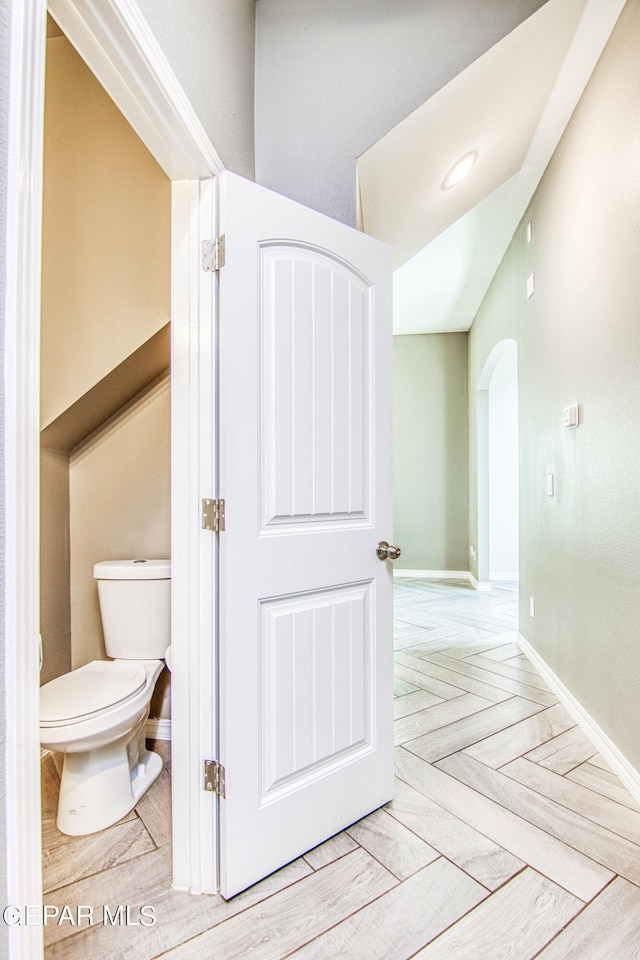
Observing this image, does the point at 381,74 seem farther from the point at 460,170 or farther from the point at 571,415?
the point at 571,415

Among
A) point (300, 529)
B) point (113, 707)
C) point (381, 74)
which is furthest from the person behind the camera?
point (381, 74)

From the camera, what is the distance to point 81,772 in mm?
1709

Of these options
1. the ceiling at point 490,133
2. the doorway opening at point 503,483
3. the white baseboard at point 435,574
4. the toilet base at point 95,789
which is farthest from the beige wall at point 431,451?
the toilet base at point 95,789

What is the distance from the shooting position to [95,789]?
A: 172 centimetres

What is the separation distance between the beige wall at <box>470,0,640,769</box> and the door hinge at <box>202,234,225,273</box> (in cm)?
140

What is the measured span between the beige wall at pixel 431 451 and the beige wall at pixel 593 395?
9.63 feet

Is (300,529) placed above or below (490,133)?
below

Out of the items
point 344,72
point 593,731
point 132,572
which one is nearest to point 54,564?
point 132,572

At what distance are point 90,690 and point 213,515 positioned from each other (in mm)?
832

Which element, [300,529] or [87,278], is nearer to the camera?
[300,529]

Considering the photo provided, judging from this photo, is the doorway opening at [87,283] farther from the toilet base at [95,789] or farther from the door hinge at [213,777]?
the door hinge at [213,777]

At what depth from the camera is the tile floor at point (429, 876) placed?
125 centimetres

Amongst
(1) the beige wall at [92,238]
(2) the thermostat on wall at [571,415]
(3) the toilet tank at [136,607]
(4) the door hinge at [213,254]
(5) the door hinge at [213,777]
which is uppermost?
(1) the beige wall at [92,238]

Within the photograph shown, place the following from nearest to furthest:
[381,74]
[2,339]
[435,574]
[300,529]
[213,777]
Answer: [2,339]
[213,777]
[300,529]
[381,74]
[435,574]
